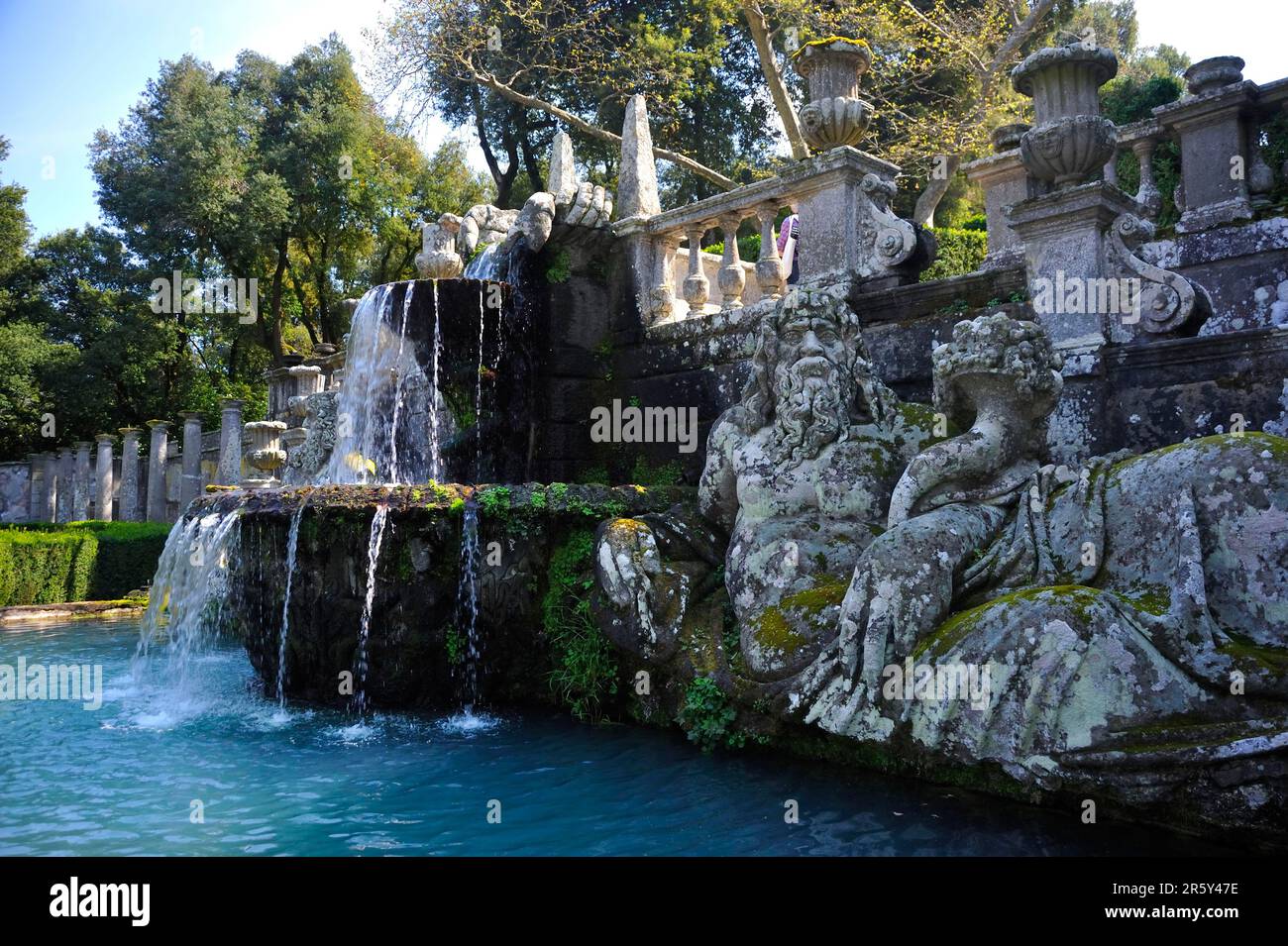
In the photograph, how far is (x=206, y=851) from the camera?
154 inches

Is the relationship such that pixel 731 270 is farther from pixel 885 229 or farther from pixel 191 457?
pixel 191 457

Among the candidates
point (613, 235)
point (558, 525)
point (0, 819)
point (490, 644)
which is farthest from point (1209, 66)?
point (0, 819)

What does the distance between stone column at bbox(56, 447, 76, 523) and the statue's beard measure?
2578cm

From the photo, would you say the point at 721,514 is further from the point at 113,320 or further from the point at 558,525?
the point at 113,320

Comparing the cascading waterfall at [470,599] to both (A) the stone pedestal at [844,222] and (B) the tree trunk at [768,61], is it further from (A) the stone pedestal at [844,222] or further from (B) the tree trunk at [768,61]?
(B) the tree trunk at [768,61]

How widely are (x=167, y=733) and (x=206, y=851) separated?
244 centimetres

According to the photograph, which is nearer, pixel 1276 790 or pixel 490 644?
pixel 1276 790

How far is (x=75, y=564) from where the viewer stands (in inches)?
607

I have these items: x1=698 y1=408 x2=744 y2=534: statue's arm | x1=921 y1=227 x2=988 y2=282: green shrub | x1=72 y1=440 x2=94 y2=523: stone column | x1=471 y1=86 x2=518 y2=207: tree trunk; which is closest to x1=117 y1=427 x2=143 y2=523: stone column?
x1=72 y1=440 x2=94 y2=523: stone column

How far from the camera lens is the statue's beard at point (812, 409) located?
532cm

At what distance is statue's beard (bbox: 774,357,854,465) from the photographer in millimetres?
5324

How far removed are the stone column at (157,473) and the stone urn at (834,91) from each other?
20059mm

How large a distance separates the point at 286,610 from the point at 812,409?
3.75 metres

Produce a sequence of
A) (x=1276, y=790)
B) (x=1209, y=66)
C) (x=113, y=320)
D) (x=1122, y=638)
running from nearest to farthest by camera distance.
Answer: (x=1276, y=790), (x=1122, y=638), (x=1209, y=66), (x=113, y=320)
